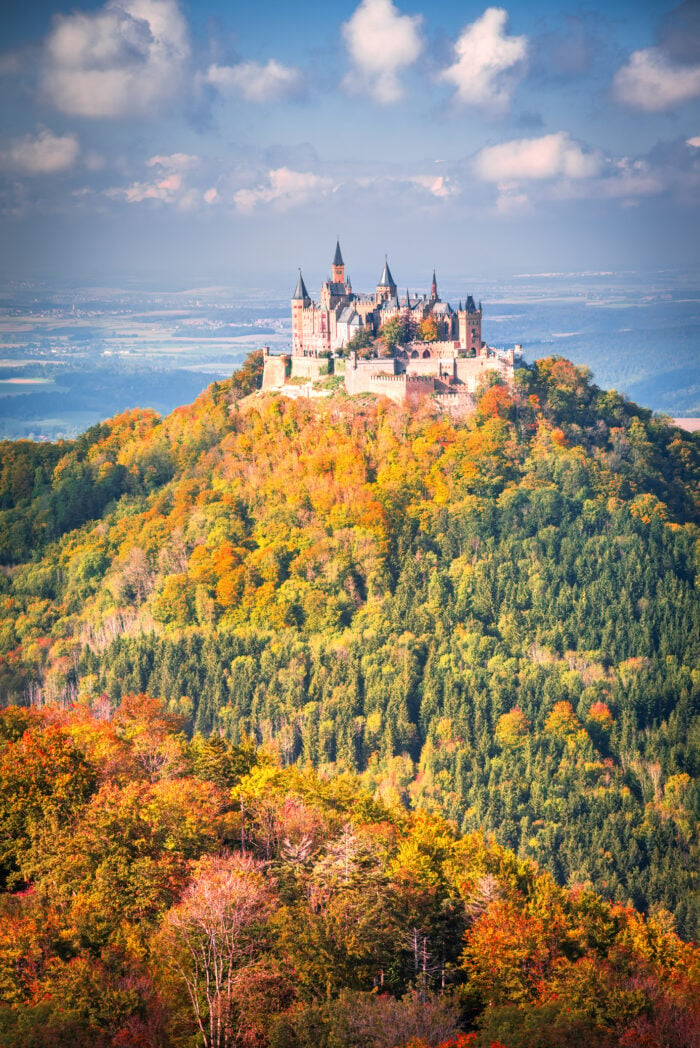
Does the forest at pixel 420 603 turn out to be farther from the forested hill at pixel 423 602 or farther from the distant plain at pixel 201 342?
the distant plain at pixel 201 342

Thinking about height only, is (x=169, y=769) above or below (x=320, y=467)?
below

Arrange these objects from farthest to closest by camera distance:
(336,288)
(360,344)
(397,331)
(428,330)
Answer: (336,288), (360,344), (428,330), (397,331)

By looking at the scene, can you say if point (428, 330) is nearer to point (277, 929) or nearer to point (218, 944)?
point (277, 929)

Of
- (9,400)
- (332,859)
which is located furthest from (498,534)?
(9,400)

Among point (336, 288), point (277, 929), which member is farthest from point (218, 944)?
point (336, 288)

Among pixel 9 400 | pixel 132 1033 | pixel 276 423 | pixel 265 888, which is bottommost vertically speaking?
pixel 132 1033

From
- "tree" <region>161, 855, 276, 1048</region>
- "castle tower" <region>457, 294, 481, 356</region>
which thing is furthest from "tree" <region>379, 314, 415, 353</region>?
"tree" <region>161, 855, 276, 1048</region>

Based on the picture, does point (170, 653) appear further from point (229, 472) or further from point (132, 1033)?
point (132, 1033)
